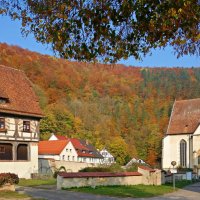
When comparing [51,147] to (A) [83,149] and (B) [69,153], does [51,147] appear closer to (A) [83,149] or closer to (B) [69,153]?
(B) [69,153]

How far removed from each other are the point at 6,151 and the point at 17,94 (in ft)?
19.5

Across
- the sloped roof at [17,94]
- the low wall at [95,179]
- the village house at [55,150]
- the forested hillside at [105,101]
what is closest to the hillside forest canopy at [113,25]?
the low wall at [95,179]

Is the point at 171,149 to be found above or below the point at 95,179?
above

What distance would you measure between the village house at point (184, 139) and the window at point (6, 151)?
38.4 m

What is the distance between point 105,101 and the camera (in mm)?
120625

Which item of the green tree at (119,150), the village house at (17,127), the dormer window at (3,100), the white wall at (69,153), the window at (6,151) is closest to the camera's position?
the window at (6,151)

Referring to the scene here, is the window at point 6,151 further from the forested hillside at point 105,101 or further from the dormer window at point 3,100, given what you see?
the forested hillside at point 105,101

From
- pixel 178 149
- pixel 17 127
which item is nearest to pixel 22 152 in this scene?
pixel 17 127

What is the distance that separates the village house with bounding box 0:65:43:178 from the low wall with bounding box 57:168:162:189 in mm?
12071

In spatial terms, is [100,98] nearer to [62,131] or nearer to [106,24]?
[62,131]

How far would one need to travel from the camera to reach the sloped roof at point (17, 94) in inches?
1508

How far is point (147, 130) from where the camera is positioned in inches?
4304

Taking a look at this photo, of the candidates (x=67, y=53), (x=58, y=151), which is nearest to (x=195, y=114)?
(x=58, y=151)

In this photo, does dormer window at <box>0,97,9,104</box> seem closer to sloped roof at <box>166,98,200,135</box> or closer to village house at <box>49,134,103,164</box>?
village house at <box>49,134,103,164</box>
